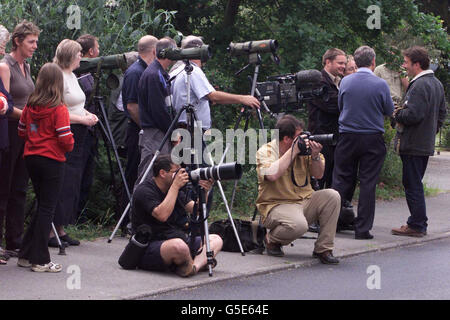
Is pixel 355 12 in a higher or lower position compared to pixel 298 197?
higher

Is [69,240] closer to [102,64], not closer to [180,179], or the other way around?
[102,64]

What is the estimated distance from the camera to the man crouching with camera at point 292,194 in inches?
329

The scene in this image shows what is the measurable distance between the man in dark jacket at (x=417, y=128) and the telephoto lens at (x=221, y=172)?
11.9ft

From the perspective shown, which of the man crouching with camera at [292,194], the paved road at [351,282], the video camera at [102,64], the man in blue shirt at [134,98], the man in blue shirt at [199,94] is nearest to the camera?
the paved road at [351,282]

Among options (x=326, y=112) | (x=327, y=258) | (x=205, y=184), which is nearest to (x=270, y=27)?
(x=326, y=112)

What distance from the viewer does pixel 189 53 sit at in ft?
26.3

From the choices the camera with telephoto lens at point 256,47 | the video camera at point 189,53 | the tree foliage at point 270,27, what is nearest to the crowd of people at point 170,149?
the video camera at point 189,53

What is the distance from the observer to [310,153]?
27.3ft

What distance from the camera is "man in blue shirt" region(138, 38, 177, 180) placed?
8.64 meters

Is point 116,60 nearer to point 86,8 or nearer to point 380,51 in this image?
point 86,8

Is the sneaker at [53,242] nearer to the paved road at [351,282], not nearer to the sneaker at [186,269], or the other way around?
the sneaker at [186,269]

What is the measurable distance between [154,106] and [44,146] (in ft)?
5.11

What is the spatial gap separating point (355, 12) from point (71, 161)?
665 centimetres
